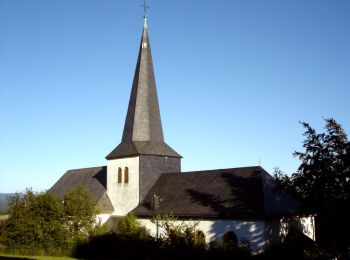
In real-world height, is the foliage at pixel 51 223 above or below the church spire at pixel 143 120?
below

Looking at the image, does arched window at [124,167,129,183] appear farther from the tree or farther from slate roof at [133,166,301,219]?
the tree

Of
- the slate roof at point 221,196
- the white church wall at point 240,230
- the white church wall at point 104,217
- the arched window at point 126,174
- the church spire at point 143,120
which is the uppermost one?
the church spire at point 143,120

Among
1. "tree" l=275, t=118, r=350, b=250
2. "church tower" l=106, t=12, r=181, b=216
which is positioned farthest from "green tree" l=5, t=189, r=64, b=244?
"tree" l=275, t=118, r=350, b=250

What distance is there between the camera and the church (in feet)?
95.9

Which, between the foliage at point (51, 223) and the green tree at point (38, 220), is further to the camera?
the green tree at point (38, 220)

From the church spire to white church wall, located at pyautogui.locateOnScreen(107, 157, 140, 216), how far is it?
80cm

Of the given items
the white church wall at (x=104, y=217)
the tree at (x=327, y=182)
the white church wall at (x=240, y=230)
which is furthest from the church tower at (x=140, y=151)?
the tree at (x=327, y=182)

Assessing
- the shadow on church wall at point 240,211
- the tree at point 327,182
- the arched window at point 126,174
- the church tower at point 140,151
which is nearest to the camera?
the tree at point 327,182

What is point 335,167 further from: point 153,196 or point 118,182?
point 118,182

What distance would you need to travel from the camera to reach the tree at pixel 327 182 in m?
19.8

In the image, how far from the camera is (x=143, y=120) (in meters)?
40.4

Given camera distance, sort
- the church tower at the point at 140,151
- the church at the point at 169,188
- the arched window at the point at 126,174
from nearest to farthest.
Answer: the church at the point at 169,188 < the church tower at the point at 140,151 < the arched window at the point at 126,174

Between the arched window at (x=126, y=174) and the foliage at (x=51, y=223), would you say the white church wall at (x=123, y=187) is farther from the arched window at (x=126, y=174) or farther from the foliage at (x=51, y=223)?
the foliage at (x=51, y=223)

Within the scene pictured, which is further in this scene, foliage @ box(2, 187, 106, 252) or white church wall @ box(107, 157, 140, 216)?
white church wall @ box(107, 157, 140, 216)
